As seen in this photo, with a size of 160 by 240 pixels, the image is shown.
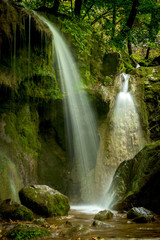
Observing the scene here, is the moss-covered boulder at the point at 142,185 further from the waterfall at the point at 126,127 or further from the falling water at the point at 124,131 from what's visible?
the waterfall at the point at 126,127

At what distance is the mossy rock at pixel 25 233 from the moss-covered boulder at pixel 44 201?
Result: 2.28m

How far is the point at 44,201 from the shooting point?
5488mm

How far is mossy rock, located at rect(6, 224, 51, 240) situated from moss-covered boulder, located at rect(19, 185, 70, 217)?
7.48ft

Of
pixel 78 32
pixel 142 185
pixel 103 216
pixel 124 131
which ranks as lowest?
pixel 103 216

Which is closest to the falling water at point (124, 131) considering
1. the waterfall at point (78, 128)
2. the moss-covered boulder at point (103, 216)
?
the waterfall at point (78, 128)

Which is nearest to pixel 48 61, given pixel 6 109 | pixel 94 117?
pixel 6 109

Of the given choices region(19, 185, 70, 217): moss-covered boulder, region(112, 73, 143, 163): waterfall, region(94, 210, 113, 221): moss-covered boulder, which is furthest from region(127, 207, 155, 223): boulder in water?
region(112, 73, 143, 163): waterfall

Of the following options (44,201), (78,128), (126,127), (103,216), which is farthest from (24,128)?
(126,127)

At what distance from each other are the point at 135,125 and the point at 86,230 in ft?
27.3

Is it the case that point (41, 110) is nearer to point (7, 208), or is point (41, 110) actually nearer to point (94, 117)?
point (94, 117)

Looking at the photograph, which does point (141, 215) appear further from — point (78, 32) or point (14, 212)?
point (78, 32)

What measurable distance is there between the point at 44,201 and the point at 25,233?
8.58 feet

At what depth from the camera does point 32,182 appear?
331 inches

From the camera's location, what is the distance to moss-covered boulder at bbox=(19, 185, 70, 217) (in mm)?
5355
